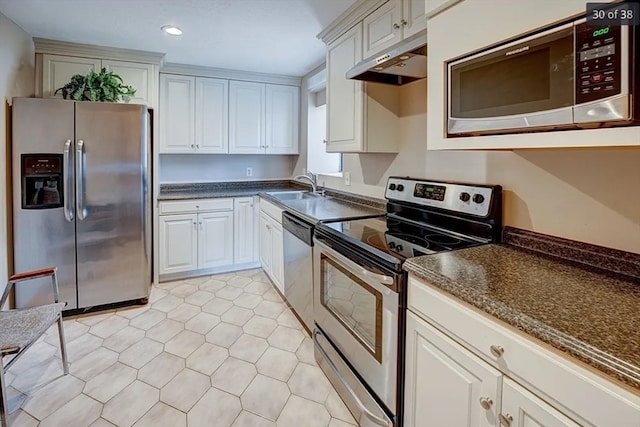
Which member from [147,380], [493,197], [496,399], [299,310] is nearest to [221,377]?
[147,380]

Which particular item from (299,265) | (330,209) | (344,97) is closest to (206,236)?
(299,265)

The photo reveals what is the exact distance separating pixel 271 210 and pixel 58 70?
7.31 feet

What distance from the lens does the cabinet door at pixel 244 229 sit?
3.79 meters

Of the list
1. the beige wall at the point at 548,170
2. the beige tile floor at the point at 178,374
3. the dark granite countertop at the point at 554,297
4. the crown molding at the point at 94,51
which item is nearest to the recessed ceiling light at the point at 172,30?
the crown molding at the point at 94,51

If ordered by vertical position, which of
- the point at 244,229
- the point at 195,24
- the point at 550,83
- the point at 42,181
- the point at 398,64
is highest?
the point at 195,24

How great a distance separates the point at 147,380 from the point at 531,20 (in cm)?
245

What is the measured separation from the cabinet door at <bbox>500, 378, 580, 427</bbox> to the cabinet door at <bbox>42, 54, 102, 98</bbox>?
3.84m

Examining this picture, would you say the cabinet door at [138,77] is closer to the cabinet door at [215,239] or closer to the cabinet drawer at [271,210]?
the cabinet door at [215,239]

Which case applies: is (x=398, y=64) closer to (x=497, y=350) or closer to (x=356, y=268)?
(x=356, y=268)

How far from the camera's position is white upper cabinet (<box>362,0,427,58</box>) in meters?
1.76

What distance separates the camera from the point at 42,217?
2660 mm

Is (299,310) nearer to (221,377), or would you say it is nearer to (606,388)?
(221,377)

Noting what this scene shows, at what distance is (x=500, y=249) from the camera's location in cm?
148

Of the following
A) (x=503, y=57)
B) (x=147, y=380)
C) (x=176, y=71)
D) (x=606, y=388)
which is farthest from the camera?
(x=176, y=71)
